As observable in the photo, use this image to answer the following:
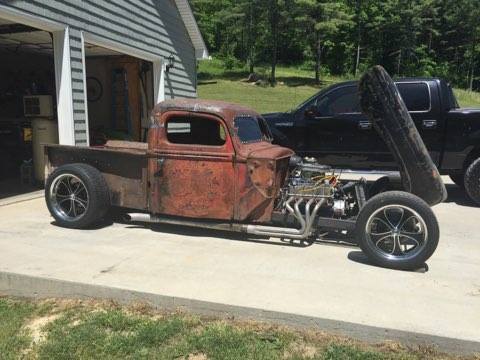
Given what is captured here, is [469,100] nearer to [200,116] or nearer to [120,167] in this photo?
[200,116]

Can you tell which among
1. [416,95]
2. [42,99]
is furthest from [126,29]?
[416,95]

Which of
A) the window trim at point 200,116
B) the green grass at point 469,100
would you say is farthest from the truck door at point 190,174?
the green grass at point 469,100

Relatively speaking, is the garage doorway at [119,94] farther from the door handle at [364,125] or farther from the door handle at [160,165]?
the door handle at [160,165]

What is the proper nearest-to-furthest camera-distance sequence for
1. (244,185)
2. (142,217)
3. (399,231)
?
(399,231) < (244,185) < (142,217)

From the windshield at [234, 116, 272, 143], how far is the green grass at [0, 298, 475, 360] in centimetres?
247

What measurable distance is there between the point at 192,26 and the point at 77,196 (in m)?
9.68

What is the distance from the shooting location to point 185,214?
18.3 ft

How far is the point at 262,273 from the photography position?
4488mm

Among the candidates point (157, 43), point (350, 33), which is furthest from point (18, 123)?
point (350, 33)

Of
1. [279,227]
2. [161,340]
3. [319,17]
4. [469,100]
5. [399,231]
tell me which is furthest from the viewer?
[319,17]

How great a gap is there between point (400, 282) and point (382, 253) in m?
0.43

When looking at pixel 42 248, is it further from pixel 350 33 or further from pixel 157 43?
pixel 350 33

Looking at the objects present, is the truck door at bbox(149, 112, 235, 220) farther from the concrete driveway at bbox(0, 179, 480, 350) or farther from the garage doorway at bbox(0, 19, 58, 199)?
the garage doorway at bbox(0, 19, 58, 199)

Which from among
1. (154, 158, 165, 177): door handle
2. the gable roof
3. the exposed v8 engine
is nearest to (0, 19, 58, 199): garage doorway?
the gable roof
